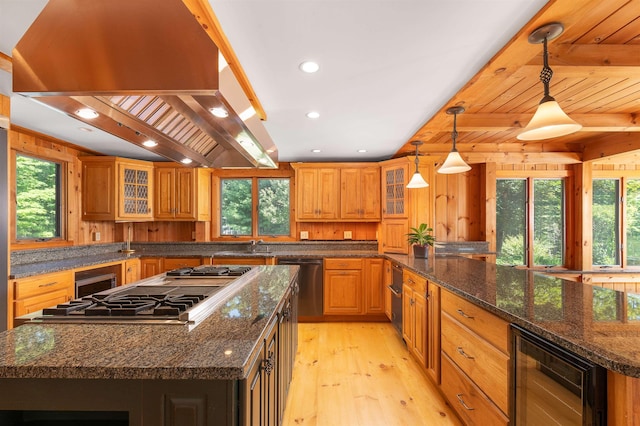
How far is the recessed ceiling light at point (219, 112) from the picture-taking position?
107cm

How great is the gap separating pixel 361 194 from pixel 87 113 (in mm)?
3677

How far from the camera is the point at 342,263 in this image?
402 centimetres

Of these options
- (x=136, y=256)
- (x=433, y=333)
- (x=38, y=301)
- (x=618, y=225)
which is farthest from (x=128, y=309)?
(x=618, y=225)

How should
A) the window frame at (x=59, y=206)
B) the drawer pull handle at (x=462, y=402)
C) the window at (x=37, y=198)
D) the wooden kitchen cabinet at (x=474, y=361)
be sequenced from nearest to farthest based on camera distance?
the wooden kitchen cabinet at (x=474, y=361), the drawer pull handle at (x=462, y=402), the window frame at (x=59, y=206), the window at (x=37, y=198)

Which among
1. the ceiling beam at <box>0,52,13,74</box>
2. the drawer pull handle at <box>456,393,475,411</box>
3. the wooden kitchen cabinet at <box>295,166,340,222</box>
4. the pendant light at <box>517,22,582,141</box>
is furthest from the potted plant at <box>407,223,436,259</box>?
the ceiling beam at <box>0,52,13,74</box>

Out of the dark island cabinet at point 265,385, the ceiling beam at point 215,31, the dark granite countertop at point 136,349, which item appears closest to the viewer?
the dark granite countertop at point 136,349

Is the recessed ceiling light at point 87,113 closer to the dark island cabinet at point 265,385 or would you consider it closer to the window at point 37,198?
the dark island cabinet at point 265,385

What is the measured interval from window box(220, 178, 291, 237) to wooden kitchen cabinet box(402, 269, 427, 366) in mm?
2330

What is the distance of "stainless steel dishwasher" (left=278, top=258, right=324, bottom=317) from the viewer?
156 inches

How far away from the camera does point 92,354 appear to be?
91 cm

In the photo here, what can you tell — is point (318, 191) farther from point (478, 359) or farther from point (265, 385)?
point (265, 385)

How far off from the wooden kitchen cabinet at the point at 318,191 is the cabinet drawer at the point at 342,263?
2.40 feet

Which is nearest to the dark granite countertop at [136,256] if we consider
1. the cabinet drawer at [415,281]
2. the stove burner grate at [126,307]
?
the cabinet drawer at [415,281]

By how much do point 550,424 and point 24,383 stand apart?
180 centimetres
